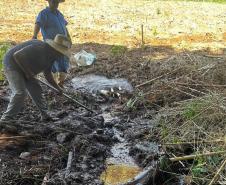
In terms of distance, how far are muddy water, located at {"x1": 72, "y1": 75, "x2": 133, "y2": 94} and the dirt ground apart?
15cm

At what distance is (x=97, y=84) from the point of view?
8.22 m

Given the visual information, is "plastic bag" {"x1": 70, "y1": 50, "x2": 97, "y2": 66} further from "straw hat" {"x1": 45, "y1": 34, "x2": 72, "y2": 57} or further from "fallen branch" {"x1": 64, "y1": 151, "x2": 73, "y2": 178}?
"fallen branch" {"x1": 64, "y1": 151, "x2": 73, "y2": 178}

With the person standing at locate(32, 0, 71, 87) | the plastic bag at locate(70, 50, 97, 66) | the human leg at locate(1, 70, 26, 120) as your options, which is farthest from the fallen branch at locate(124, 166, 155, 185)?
the plastic bag at locate(70, 50, 97, 66)

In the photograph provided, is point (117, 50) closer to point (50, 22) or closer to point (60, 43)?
point (50, 22)

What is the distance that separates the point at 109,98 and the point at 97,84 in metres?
0.77

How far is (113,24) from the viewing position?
12484mm

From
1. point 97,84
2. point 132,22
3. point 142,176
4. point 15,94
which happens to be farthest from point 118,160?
point 132,22

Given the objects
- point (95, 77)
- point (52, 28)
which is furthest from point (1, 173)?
point (95, 77)

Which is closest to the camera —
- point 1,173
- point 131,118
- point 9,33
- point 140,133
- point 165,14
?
point 1,173

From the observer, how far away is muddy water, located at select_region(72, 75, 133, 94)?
7.95 meters

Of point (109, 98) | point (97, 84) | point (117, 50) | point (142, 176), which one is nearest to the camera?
point (142, 176)

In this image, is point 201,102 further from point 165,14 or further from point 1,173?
point 165,14

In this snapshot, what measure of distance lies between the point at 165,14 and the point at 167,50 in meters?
3.95

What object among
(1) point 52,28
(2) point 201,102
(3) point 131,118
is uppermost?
(1) point 52,28
